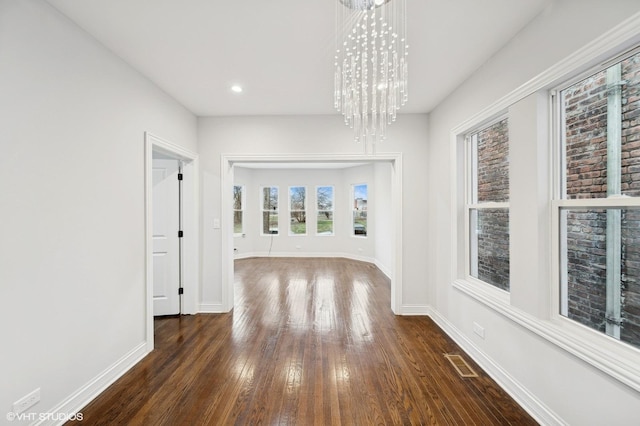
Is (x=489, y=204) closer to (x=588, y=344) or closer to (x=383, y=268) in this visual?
(x=588, y=344)

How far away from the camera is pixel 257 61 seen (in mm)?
2412

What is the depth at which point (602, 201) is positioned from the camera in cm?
153

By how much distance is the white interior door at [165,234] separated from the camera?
354 centimetres

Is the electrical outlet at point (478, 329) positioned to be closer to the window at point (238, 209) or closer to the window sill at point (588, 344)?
the window sill at point (588, 344)

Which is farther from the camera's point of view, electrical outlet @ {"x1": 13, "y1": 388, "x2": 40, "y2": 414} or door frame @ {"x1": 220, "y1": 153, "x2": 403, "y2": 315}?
door frame @ {"x1": 220, "y1": 153, "x2": 403, "y2": 315}

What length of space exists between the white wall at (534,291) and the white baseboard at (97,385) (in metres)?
3.15

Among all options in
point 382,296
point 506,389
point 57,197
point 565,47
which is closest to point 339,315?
point 382,296

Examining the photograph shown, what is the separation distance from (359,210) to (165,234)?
5219 mm

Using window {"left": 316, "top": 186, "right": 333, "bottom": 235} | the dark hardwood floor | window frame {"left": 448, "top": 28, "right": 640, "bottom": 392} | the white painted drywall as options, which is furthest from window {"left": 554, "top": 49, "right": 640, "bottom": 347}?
window {"left": 316, "top": 186, "right": 333, "bottom": 235}

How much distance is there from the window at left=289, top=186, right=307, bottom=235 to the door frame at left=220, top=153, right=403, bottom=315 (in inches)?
177

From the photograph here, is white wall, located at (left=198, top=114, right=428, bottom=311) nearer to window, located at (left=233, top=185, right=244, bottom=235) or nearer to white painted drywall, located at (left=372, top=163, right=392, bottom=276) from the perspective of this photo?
white painted drywall, located at (left=372, top=163, right=392, bottom=276)

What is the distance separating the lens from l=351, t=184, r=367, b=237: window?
7.57 meters

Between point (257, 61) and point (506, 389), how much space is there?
3395 millimetres

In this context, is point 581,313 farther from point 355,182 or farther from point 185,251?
point 355,182
